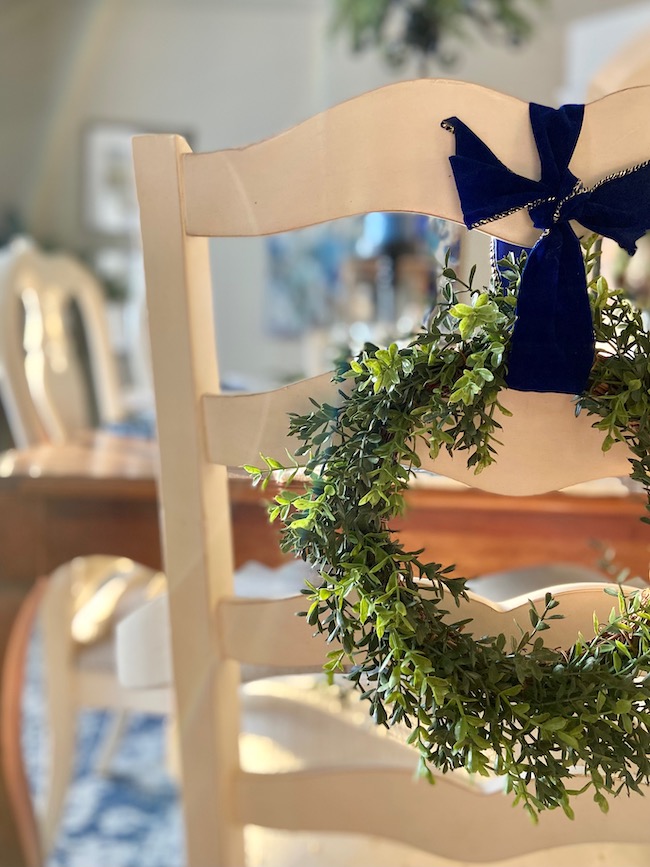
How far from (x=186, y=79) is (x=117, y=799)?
3200mm

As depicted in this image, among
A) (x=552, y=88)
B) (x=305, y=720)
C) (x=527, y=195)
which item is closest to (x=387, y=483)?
(x=527, y=195)

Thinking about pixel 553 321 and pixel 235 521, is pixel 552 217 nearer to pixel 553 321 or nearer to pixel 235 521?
pixel 553 321

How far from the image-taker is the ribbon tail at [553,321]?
1.76 ft

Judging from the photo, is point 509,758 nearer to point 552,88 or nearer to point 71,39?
point 552,88

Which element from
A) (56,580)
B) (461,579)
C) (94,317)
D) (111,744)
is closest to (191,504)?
(461,579)

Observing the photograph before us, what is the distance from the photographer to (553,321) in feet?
1.76

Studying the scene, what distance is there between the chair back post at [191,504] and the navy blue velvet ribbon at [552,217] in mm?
214

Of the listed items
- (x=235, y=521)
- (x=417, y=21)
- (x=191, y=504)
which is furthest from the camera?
(x=417, y=21)

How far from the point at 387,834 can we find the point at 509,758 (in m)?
0.25

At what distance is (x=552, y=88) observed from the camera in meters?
3.72

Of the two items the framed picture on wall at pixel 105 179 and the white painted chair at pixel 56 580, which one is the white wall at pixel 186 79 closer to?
the framed picture on wall at pixel 105 179

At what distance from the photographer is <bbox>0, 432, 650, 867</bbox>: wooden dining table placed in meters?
0.89

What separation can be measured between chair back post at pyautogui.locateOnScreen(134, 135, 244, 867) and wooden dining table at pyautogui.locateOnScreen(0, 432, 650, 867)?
0.05 meters

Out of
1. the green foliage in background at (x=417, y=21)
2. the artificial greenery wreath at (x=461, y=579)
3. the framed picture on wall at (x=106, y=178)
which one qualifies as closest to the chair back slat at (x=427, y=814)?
the artificial greenery wreath at (x=461, y=579)
